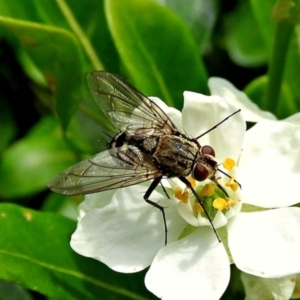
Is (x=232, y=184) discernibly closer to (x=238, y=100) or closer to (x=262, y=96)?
(x=238, y=100)

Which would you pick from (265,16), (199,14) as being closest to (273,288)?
(265,16)

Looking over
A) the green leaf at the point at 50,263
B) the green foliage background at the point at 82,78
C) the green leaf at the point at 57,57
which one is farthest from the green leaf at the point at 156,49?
the green leaf at the point at 50,263

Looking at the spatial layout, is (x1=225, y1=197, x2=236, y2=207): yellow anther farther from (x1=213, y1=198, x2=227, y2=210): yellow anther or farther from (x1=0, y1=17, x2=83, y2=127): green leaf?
(x1=0, y1=17, x2=83, y2=127): green leaf

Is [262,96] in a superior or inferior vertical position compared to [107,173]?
inferior

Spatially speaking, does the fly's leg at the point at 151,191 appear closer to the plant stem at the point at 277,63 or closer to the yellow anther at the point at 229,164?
the yellow anther at the point at 229,164

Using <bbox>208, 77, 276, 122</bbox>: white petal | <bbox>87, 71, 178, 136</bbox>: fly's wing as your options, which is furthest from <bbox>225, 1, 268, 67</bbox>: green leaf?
<bbox>87, 71, 178, 136</bbox>: fly's wing

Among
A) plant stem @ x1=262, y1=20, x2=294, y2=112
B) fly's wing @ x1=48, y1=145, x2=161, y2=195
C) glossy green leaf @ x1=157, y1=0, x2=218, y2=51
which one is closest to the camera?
fly's wing @ x1=48, y1=145, x2=161, y2=195

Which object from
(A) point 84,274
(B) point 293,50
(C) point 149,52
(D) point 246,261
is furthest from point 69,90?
(D) point 246,261
